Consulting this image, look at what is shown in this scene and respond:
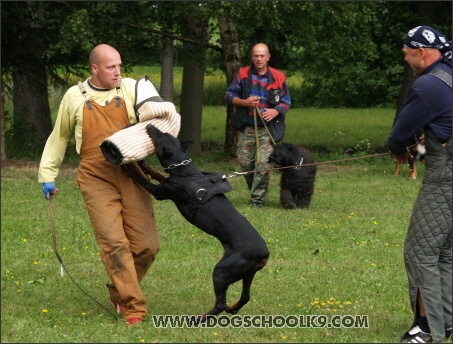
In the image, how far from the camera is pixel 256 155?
12.6 metres

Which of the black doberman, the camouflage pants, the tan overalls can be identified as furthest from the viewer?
the camouflage pants

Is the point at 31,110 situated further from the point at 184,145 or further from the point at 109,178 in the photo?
the point at 184,145

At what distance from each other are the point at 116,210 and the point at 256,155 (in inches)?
225

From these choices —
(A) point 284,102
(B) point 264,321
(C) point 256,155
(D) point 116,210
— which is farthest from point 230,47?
(B) point 264,321

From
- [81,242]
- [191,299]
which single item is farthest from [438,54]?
[81,242]

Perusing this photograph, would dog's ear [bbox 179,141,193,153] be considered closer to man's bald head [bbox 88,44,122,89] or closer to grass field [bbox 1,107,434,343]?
man's bald head [bbox 88,44,122,89]

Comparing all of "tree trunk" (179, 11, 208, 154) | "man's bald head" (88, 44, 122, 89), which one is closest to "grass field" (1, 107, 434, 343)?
"man's bald head" (88, 44, 122, 89)

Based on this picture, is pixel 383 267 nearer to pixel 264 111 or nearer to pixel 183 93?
pixel 264 111

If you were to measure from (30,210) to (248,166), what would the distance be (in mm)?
2953

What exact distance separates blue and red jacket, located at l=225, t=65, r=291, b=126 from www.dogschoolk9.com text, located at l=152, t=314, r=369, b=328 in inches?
225

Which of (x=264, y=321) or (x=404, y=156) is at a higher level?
(x=404, y=156)

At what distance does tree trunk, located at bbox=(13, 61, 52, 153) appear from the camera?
2027 cm

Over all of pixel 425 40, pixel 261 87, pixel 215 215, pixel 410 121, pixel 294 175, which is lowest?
pixel 294 175

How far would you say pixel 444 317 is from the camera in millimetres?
6500
